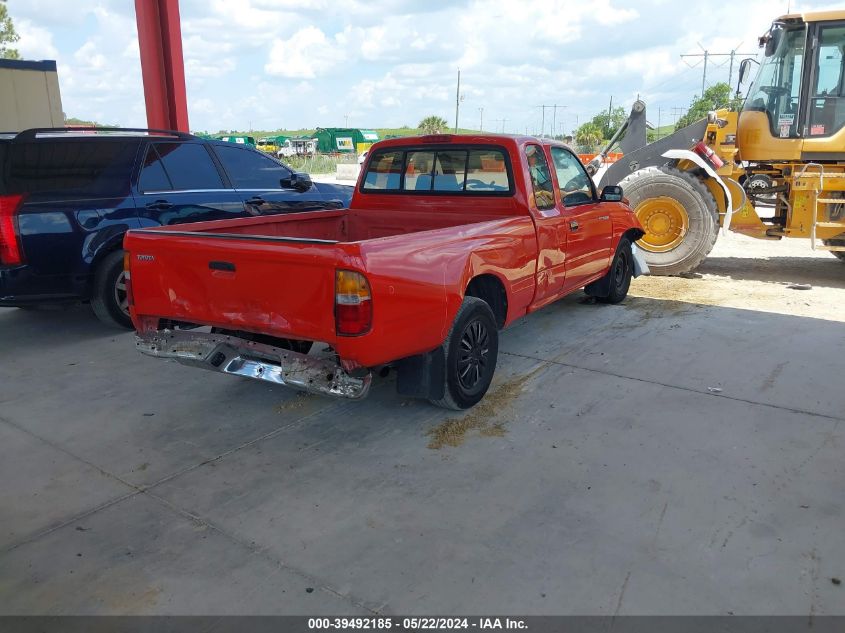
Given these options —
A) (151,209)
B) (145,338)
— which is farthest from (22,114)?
(145,338)

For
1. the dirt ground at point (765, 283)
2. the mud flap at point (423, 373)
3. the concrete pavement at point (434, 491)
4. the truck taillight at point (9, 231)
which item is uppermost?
the truck taillight at point (9, 231)

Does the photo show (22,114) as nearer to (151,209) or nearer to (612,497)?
(151,209)

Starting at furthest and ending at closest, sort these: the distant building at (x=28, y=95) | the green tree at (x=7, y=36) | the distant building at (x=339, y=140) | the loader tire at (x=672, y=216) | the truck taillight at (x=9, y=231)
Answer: the distant building at (x=339, y=140) < the green tree at (x=7, y=36) < the distant building at (x=28, y=95) < the loader tire at (x=672, y=216) < the truck taillight at (x=9, y=231)

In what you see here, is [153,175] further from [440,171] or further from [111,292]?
[440,171]

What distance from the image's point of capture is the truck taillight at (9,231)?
5.45 m

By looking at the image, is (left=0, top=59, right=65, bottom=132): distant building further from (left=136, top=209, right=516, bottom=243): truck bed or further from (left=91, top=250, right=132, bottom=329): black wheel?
(left=136, top=209, right=516, bottom=243): truck bed

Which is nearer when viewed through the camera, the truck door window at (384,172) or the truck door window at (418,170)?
the truck door window at (418,170)

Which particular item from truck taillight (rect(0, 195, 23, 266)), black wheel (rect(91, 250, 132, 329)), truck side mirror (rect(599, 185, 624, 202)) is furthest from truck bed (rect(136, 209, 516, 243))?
truck taillight (rect(0, 195, 23, 266))

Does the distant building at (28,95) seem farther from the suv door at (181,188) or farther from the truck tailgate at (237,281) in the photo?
the truck tailgate at (237,281)

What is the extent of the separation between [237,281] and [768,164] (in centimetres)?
807

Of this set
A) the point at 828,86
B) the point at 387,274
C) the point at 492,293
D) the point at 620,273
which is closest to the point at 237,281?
the point at 387,274

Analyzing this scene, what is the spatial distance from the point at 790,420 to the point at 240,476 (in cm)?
347

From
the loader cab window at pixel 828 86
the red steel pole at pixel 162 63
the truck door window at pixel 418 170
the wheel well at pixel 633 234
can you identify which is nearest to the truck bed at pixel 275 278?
the truck door window at pixel 418 170

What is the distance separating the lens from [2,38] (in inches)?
1227
